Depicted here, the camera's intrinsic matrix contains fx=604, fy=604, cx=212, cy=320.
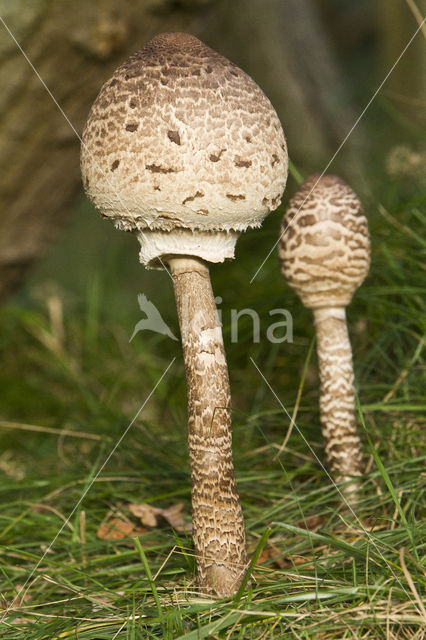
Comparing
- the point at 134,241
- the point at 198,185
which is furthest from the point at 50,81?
the point at 134,241

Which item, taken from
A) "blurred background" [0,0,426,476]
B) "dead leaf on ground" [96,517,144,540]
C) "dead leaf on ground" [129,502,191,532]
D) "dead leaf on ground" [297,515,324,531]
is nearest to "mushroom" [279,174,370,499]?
"dead leaf on ground" [297,515,324,531]

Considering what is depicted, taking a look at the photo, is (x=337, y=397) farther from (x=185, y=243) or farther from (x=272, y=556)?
(x=185, y=243)

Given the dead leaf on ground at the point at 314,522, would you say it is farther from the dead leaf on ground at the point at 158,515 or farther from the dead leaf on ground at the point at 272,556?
the dead leaf on ground at the point at 158,515

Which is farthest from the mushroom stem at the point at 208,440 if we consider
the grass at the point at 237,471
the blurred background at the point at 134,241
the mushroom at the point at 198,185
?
the blurred background at the point at 134,241

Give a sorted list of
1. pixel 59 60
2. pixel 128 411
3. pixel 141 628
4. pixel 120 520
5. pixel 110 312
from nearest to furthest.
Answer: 1. pixel 141 628
2. pixel 120 520
3. pixel 59 60
4. pixel 128 411
5. pixel 110 312

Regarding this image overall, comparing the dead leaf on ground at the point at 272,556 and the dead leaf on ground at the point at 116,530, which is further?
the dead leaf on ground at the point at 116,530

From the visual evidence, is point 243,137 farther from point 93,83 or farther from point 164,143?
point 93,83

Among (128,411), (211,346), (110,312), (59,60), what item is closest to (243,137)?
(211,346)
